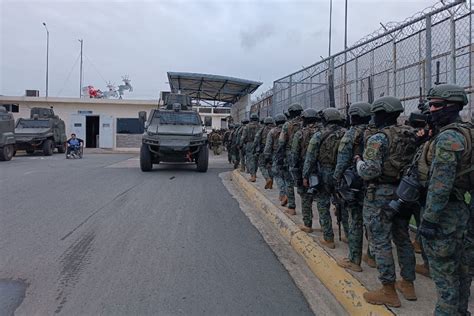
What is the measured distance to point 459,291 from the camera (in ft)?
8.92

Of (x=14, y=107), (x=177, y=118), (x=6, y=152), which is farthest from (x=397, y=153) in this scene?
(x=14, y=107)

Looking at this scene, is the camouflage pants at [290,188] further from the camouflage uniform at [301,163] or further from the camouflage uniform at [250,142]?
the camouflage uniform at [250,142]

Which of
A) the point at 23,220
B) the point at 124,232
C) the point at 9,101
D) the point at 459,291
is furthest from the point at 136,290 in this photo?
the point at 9,101

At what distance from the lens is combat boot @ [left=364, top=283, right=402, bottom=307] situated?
321 cm

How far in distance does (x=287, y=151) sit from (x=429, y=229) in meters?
4.18

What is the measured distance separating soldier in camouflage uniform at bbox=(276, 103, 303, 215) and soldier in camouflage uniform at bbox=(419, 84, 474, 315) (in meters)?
3.91

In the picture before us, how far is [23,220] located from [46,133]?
1762cm

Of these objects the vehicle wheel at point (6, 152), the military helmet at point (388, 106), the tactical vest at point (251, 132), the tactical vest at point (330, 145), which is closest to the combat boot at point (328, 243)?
the tactical vest at point (330, 145)

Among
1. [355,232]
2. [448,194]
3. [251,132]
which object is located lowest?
[355,232]

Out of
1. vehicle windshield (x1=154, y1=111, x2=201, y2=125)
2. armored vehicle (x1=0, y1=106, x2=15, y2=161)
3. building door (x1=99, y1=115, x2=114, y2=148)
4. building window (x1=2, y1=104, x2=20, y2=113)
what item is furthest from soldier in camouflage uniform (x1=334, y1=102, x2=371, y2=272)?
building window (x1=2, y1=104, x2=20, y2=113)

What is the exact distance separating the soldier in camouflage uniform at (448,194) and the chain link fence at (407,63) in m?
2.16

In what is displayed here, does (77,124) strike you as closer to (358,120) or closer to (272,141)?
(272,141)

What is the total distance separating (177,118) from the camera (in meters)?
14.4

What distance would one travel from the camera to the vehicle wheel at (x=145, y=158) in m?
13.4
